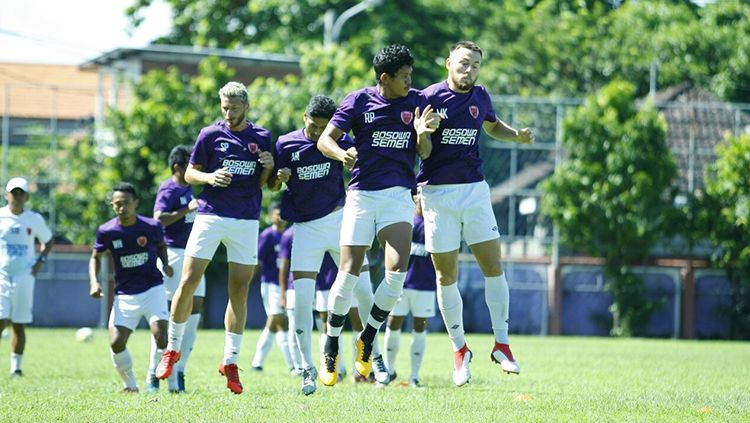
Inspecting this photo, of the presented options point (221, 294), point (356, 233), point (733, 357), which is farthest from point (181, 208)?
point (221, 294)

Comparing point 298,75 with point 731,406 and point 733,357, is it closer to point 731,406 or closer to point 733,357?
point 733,357

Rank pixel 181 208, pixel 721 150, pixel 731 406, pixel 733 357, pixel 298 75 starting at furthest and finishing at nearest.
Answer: pixel 298 75 < pixel 721 150 < pixel 733 357 < pixel 181 208 < pixel 731 406

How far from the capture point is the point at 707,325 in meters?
32.9

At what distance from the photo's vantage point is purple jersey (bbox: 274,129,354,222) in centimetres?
1220

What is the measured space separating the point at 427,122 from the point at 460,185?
80 centimetres

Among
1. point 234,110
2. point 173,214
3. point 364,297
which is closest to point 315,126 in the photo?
point 234,110

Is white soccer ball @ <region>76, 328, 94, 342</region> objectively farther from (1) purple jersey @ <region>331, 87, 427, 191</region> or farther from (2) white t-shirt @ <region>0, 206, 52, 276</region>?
(1) purple jersey @ <region>331, 87, 427, 191</region>

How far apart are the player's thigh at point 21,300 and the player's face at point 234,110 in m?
6.08

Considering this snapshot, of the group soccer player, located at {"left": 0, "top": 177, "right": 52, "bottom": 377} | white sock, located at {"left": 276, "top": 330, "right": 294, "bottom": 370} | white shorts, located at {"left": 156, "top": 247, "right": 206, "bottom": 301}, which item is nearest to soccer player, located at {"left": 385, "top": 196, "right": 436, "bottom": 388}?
white shorts, located at {"left": 156, "top": 247, "right": 206, "bottom": 301}

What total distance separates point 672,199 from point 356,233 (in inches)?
898

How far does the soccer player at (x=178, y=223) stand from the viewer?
13.7m

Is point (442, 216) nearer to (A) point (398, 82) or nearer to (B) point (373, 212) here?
(B) point (373, 212)

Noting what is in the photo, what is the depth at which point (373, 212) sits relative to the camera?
35.8 ft

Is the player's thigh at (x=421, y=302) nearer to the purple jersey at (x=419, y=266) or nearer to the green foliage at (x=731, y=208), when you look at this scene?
the purple jersey at (x=419, y=266)
